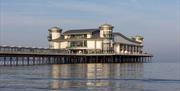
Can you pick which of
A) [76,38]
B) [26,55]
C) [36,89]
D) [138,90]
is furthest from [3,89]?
[76,38]

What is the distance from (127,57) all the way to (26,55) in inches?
1656

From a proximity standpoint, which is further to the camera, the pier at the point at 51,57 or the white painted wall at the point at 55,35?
the white painted wall at the point at 55,35

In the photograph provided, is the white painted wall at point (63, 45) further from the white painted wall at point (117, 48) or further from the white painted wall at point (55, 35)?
the white painted wall at point (117, 48)

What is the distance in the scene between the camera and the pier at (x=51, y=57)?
80.8m

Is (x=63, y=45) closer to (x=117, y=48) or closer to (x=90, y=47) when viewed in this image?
(x=90, y=47)

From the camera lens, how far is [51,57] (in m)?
98.2

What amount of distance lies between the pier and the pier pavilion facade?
1.81 meters

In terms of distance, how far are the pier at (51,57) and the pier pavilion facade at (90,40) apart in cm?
181

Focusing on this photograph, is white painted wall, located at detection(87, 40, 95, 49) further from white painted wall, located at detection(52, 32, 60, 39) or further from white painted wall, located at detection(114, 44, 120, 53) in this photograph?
white painted wall, located at detection(52, 32, 60, 39)

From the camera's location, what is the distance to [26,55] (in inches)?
3270

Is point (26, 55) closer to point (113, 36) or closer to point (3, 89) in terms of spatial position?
point (113, 36)

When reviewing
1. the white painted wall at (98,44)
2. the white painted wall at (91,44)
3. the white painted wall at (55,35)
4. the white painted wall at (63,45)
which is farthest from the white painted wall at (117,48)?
the white painted wall at (55,35)

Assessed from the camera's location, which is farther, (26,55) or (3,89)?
(26,55)

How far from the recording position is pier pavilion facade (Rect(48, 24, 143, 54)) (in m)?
112
